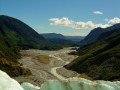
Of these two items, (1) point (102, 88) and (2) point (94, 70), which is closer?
(1) point (102, 88)

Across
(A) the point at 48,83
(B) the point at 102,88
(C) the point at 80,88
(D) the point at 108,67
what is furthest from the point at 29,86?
(D) the point at 108,67

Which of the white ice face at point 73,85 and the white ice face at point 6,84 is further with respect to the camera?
the white ice face at point 73,85

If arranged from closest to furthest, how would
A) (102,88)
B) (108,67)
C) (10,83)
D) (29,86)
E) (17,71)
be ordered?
(10,83) → (102,88) → (29,86) → (17,71) → (108,67)

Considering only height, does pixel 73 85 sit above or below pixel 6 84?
below

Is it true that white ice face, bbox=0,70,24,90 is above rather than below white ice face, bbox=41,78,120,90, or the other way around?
above

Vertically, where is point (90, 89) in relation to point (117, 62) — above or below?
above

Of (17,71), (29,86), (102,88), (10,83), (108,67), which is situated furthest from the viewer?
(108,67)

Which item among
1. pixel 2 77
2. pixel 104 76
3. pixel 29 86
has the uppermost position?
pixel 2 77

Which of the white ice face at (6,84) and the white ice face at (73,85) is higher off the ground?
the white ice face at (6,84)

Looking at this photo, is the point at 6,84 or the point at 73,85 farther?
the point at 73,85

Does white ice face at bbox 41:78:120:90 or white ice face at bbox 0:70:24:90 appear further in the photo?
white ice face at bbox 41:78:120:90

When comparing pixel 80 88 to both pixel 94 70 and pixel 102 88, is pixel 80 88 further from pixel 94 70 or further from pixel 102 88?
pixel 94 70
